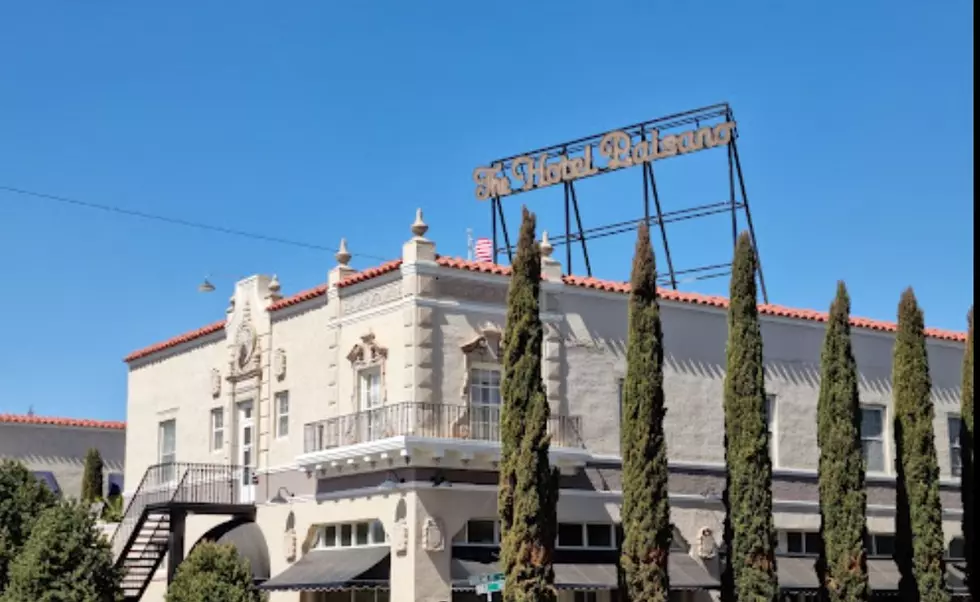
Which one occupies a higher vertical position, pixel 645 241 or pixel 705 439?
pixel 645 241

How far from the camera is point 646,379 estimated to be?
2956 centimetres

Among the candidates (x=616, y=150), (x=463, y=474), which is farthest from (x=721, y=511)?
(x=616, y=150)

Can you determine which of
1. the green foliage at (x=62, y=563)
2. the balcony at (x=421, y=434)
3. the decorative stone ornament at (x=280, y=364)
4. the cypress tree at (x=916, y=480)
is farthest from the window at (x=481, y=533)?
the cypress tree at (x=916, y=480)

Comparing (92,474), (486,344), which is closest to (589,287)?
(486,344)

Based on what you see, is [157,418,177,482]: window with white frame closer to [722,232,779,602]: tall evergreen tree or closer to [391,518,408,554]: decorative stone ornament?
[391,518,408,554]: decorative stone ornament

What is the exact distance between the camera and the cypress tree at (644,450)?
94.6 feet

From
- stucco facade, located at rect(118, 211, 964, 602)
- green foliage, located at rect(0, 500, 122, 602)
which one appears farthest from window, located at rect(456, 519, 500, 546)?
green foliage, located at rect(0, 500, 122, 602)

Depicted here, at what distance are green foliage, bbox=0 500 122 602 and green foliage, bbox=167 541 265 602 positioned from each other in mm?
1616

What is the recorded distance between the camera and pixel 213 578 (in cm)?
3122

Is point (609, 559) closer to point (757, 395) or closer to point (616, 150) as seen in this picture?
point (757, 395)

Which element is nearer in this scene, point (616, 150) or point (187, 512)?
point (187, 512)

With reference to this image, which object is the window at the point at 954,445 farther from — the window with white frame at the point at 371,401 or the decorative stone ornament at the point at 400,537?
the decorative stone ornament at the point at 400,537

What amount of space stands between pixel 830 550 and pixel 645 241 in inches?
298

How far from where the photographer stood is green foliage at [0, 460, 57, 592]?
1335 inches
